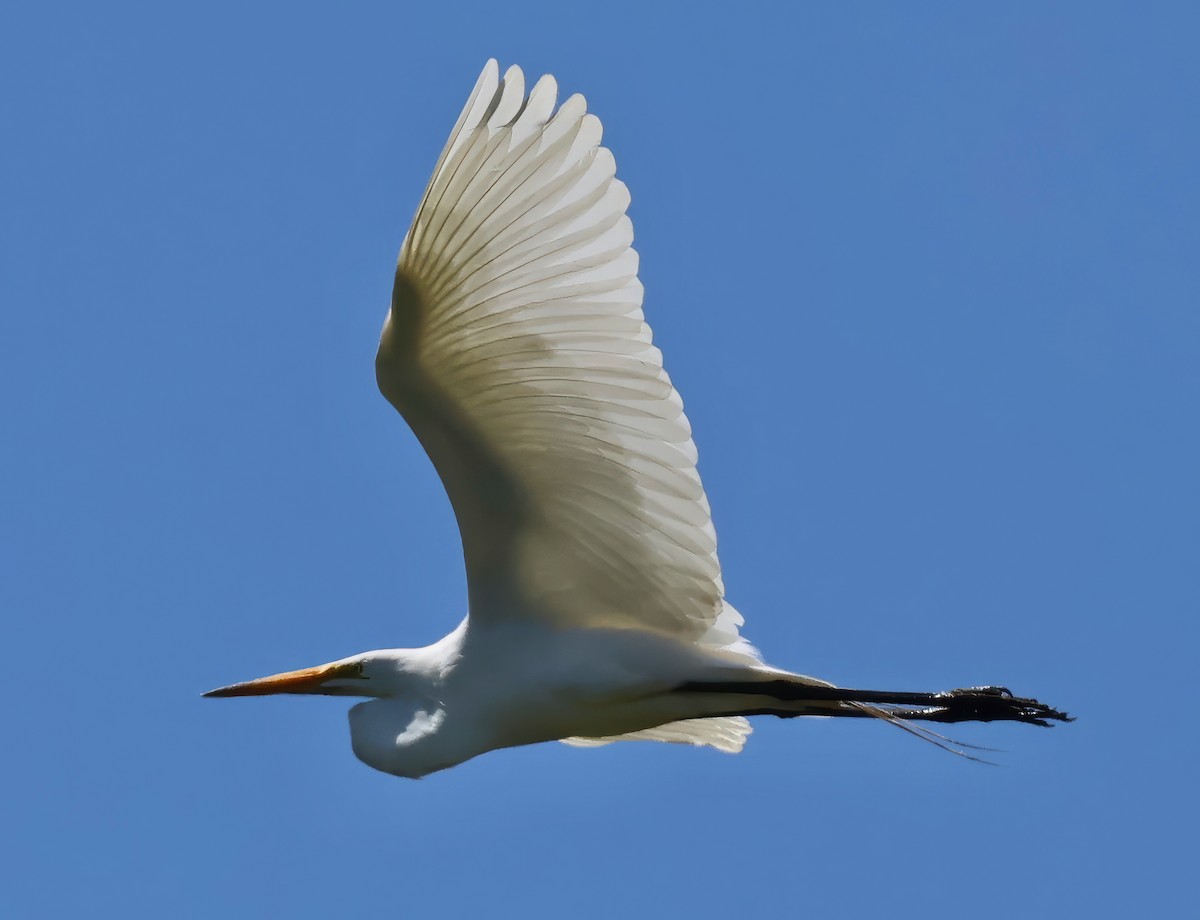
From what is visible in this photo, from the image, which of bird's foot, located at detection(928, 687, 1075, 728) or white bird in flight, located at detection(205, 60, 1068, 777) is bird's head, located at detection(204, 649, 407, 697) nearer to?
white bird in flight, located at detection(205, 60, 1068, 777)

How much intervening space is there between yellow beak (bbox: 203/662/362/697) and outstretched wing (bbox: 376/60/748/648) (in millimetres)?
940

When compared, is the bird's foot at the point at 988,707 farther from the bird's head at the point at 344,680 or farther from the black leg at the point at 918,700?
the bird's head at the point at 344,680

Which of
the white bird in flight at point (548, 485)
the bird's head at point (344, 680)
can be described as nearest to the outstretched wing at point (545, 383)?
the white bird in flight at point (548, 485)

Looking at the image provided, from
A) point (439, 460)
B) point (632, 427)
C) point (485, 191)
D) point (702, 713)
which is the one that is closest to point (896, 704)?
point (702, 713)

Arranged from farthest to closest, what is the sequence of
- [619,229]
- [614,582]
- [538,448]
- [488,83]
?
[614,582]
[538,448]
[619,229]
[488,83]

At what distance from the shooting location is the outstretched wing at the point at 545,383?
552 centimetres

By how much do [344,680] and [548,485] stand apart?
158 cm

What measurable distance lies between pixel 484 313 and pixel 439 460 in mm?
674

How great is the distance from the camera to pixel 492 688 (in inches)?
263

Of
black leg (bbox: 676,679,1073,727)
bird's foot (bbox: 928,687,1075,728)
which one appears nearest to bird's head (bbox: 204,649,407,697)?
black leg (bbox: 676,679,1073,727)

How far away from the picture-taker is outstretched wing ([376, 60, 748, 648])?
5.52m

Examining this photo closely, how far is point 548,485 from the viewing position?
6289 mm

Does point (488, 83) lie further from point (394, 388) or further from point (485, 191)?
point (394, 388)

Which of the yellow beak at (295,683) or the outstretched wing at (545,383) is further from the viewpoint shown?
the yellow beak at (295,683)
